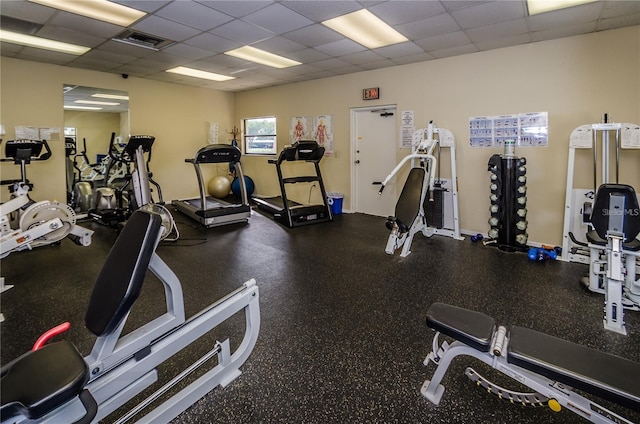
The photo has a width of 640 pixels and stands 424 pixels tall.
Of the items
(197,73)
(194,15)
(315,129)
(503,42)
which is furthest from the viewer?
(315,129)

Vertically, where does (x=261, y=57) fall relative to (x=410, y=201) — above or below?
above

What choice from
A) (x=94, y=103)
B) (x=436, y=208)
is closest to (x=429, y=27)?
(x=436, y=208)

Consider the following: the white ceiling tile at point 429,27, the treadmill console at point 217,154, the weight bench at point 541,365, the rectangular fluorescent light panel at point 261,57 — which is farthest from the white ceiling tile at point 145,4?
the weight bench at point 541,365

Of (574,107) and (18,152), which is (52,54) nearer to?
(18,152)

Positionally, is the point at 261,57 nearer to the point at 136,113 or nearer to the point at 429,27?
the point at 429,27

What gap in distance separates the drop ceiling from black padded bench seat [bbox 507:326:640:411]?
2955 millimetres

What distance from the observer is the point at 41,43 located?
4.29 m

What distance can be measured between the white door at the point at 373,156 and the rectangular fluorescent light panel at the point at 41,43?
4145 millimetres

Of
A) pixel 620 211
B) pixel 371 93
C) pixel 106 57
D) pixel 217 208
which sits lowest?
pixel 217 208

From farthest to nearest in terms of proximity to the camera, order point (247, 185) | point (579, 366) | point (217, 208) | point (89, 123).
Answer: point (89, 123)
point (247, 185)
point (217, 208)
point (579, 366)

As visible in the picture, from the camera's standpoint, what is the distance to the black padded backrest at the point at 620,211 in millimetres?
2383

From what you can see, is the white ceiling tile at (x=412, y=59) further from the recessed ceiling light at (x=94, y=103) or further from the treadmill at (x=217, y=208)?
the recessed ceiling light at (x=94, y=103)

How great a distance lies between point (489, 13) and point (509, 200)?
2016mm

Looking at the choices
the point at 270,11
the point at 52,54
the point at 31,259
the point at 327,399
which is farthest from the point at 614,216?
the point at 52,54
